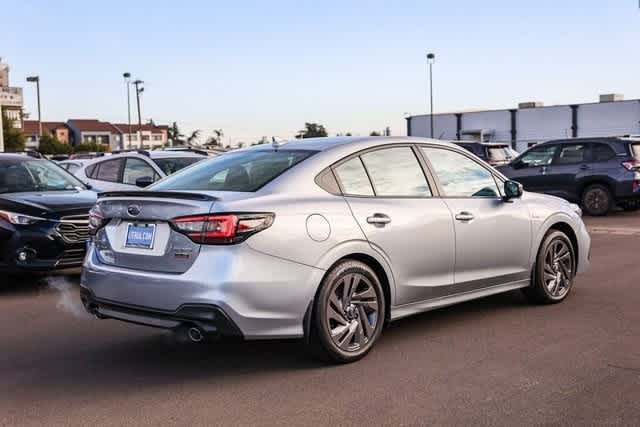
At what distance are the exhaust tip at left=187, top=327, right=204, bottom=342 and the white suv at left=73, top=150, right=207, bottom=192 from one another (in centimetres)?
777

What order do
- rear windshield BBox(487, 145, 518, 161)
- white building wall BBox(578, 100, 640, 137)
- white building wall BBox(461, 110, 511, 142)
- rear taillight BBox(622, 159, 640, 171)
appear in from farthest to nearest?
white building wall BBox(461, 110, 511, 142) < white building wall BBox(578, 100, 640, 137) < rear windshield BBox(487, 145, 518, 161) < rear taillight BBox(622, 159, 640, 171)

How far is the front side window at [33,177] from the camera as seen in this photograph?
9.27 meters

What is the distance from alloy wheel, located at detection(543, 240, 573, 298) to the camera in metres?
7.02

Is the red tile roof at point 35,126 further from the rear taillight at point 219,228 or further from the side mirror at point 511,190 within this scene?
the rear taillight at point 219,228

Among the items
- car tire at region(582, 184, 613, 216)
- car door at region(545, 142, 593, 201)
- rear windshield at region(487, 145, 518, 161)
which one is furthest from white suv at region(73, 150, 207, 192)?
rear windshield at region(487, 145, 518, 161)

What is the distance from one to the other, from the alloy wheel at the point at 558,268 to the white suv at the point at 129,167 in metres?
6.94

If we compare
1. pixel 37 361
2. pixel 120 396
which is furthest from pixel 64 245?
pixel 120 396

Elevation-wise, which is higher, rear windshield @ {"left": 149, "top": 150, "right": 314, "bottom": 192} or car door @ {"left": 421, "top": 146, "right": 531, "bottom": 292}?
rear windshield @ {"left": 149, "top": 150, "right": 314, "bottom": 192}

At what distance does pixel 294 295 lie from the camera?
488 cm

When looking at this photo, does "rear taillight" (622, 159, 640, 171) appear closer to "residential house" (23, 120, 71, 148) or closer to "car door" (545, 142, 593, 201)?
"car door" (545, 142, 593, 201)

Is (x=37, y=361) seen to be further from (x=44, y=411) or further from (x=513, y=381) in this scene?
(x=513, y=381)

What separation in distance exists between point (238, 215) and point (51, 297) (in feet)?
13.4

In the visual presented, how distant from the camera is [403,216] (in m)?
5.65

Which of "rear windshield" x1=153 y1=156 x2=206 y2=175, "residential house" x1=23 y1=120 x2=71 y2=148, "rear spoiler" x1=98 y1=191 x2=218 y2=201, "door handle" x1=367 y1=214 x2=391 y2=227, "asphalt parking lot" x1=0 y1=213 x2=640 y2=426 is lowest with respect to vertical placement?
"asphalt parking lot" x1=0 y1=213 x2=640 y2=426
